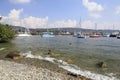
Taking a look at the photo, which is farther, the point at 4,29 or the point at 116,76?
the point at 4,29

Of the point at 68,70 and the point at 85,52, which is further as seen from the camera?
the point at 85,52

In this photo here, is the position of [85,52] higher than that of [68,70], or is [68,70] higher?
[68,70]

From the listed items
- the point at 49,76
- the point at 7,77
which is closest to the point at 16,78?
the point at 7,77

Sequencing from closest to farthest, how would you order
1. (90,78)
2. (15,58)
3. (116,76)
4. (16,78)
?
(16,78)
(90,78)
(116,76)
(15,58)

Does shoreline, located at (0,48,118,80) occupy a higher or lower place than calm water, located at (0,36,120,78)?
higher

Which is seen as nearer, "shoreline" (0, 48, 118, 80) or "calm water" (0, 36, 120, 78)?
"shoreline" (0, 48, 118, 80)

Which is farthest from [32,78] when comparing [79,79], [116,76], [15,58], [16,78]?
[15,58]

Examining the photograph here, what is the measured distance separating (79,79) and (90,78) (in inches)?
128

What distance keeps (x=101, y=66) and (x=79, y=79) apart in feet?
39.3

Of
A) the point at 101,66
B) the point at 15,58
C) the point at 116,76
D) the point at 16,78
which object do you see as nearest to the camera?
the point at 16,78

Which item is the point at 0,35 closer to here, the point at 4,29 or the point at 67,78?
the point at 4,29

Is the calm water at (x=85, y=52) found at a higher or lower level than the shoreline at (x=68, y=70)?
lower

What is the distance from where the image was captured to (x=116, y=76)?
27.3m

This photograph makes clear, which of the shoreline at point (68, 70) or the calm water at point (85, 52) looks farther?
the calm water at point (85, 52)
